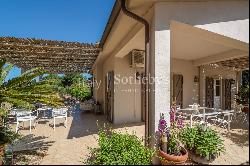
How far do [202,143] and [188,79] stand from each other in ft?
23.6

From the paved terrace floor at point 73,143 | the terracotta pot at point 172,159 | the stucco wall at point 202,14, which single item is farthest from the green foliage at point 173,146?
the stucco wall at point 202,14

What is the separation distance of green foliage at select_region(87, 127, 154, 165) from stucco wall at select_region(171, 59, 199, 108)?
7.00 meters

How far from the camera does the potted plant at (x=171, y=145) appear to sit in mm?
4172

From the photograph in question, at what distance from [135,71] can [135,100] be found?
132 cm

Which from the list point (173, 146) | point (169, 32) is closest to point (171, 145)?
point (173, 146)

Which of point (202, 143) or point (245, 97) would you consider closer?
point (245, 97)

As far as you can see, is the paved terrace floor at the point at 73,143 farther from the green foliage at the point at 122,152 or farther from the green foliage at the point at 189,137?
the green foliage at the point at 122,152

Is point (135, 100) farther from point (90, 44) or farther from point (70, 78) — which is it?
point (70, 78)

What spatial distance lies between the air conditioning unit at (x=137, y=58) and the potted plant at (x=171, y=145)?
4.99 m

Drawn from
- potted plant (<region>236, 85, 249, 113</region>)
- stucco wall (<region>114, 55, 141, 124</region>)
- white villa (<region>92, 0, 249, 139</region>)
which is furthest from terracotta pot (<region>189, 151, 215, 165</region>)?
stucco wall (<region>114, 55, 141, 124</region>)

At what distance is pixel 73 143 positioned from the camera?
6645 mm

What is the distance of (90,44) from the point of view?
361 inches

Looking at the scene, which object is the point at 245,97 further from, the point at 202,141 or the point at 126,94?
the point at 126,94

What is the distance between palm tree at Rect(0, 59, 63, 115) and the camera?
14.9 feet
